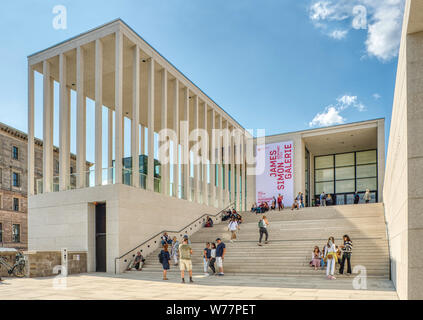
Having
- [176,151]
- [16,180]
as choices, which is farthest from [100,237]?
[16,180]

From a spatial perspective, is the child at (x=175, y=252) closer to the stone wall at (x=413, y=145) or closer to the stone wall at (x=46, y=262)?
the stone wall at (x=46, y=262)

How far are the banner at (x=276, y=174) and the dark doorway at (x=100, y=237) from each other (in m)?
18.1

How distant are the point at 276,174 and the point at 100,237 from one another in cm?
1945

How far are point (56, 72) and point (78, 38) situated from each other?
3.44 meters

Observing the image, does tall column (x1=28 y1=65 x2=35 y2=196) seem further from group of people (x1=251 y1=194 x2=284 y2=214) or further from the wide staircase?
group of people (x1=251 y1=194 x2=284 y2=214)

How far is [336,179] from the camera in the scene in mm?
40594

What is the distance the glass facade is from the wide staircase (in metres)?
15.2

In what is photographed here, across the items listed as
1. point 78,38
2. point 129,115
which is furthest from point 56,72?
point 129,115

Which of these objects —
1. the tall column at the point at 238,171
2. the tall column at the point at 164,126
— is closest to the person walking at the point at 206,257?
the tall column at the point at 164,126

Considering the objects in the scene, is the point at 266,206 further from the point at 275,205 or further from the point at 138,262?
the point at 138,262

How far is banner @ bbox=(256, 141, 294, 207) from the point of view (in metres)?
34.1

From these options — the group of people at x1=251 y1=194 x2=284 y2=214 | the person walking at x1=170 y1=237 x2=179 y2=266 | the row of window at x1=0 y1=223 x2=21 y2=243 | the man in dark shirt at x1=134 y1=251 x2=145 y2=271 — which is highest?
the group of people at x1=251 y1=194 x2=284 y2=214

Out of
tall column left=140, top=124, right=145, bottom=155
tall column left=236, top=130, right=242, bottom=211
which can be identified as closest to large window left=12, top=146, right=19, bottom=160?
tall column left=140, top=124, right=145, bottom=155
